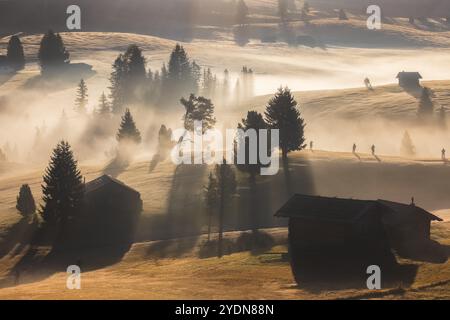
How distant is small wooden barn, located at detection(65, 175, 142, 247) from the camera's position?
80.1 metres

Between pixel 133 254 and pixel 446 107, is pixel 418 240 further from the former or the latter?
pixel 446 107

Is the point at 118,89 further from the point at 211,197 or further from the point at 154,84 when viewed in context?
the point at 211,197

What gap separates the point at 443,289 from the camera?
45844mm

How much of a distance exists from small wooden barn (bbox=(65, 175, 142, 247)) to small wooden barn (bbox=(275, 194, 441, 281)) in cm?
2345

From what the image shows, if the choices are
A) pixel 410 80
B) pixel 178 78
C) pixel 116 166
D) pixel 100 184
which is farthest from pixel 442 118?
pixel 100 184

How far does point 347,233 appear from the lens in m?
59.8

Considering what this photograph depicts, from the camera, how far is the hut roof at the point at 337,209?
60.5 meters

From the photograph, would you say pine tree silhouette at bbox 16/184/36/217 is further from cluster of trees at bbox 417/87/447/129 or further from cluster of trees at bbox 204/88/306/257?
cluster of trees at bbox 417/87/447/129

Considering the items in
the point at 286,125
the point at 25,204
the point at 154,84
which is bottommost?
the point at 25,204

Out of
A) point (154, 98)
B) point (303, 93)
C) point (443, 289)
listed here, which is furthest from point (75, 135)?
point (443, 289)

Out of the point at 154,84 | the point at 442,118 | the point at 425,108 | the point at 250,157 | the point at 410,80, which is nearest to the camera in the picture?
the point at 250,157

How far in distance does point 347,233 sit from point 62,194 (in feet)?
115

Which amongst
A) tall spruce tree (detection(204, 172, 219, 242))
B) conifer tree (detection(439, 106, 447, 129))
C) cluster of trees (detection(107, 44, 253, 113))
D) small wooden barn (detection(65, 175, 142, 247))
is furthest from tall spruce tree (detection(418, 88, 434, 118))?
small wooden barn (detection(65, 175, 142, 247))
